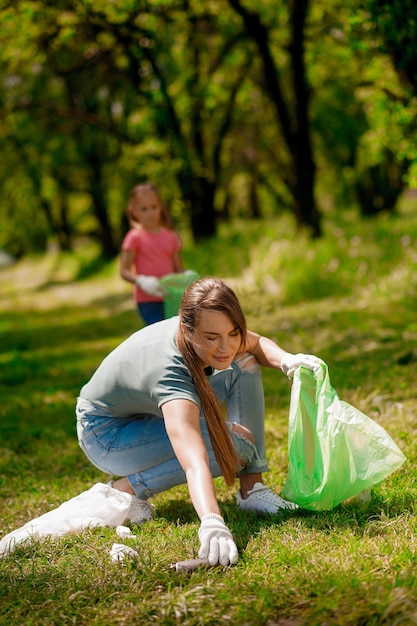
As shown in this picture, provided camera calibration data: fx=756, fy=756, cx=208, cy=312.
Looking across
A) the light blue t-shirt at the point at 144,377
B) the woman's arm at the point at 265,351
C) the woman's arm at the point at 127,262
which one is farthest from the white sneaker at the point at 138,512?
the woman's arm at the point at 127,262

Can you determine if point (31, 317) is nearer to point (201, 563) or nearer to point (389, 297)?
point (389, 297)

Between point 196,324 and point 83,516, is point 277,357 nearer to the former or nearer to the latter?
point 196,324

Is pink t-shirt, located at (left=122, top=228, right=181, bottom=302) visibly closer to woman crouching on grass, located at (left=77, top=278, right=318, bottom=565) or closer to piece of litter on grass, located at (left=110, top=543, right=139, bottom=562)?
woman crouching on grass, located at (left=77, top=278, right=318, bottom=565)

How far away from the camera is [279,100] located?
10961mm

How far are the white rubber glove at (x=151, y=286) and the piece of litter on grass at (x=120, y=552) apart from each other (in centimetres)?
306

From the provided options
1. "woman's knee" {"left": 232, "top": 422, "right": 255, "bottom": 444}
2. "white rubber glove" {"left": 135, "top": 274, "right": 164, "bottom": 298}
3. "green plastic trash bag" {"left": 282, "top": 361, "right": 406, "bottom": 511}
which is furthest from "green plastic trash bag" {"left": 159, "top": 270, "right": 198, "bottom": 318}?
"green plastic trash bag" {"left": 282, "top": 361, "right": 406, "bottom": 511}

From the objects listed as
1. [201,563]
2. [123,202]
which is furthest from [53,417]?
[123,202]

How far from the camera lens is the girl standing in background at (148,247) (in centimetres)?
→ 609

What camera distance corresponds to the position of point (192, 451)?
2826mm

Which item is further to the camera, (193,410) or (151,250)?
(151,250)

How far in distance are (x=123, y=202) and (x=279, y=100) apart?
1100cm

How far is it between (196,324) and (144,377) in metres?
0.32

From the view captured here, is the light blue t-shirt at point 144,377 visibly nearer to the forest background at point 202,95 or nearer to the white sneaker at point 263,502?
the white sneaker at point 263,502

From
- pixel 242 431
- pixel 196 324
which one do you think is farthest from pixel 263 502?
pixel 196 324
